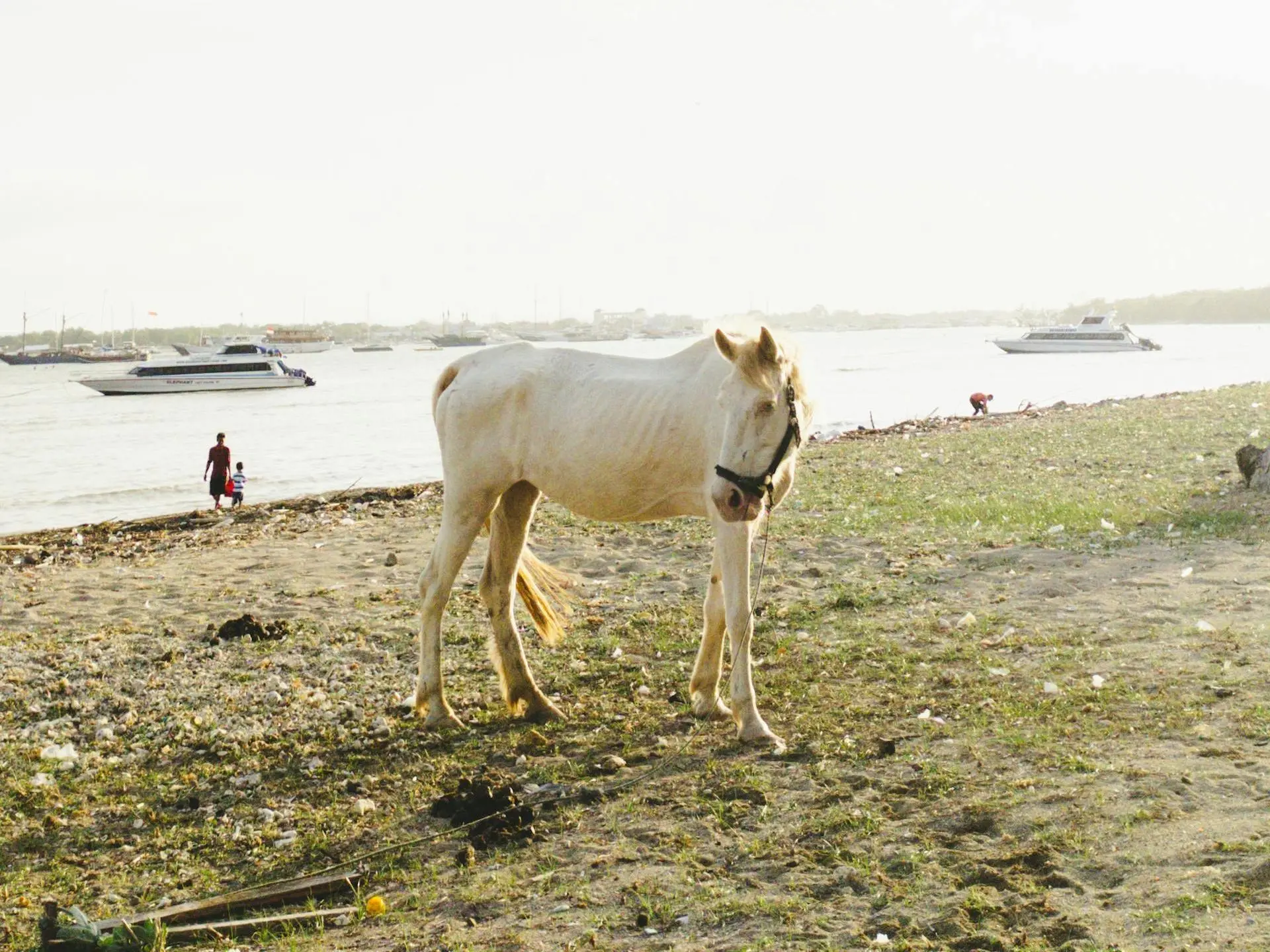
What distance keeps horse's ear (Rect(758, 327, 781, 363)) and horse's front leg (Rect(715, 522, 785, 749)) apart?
3.34 feet

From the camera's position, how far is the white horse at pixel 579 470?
6488mm

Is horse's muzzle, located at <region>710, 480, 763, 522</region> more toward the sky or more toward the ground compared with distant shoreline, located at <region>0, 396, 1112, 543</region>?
more toward the sky

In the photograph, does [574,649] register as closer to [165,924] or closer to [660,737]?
[660,737]

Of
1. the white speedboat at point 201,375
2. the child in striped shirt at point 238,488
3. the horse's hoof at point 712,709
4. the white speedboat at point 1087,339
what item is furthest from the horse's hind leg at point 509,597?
the white speedboat at point 1087,339

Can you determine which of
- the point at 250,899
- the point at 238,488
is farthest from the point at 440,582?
the point at 238,488

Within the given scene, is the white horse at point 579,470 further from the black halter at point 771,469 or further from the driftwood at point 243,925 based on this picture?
the driftwood at point 243,925

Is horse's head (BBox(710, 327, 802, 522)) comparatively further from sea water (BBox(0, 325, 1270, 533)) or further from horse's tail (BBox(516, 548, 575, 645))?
horse's tail (BBox(516, 548, 575, 645))

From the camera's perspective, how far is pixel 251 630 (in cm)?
908

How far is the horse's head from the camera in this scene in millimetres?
5992

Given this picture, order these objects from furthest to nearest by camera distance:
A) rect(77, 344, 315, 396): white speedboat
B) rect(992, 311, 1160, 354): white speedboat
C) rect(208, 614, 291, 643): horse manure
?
rect(992, 311, 1160, 354): white speedboat < rect(77, 344, 315, 396): white speedboat < rect(208, 614, 291, 643): horse manure

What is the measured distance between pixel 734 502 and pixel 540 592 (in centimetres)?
225

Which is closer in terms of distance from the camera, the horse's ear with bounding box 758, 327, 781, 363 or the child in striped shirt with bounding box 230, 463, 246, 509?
the horse's ear with bounding box 758, 327, 781, 363

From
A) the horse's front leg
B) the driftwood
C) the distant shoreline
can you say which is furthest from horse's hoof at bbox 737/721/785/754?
the distant shoreline

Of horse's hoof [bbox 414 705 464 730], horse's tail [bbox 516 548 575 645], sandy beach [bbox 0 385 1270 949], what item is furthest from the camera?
horse's tail [bbox 516 548 575 645]
